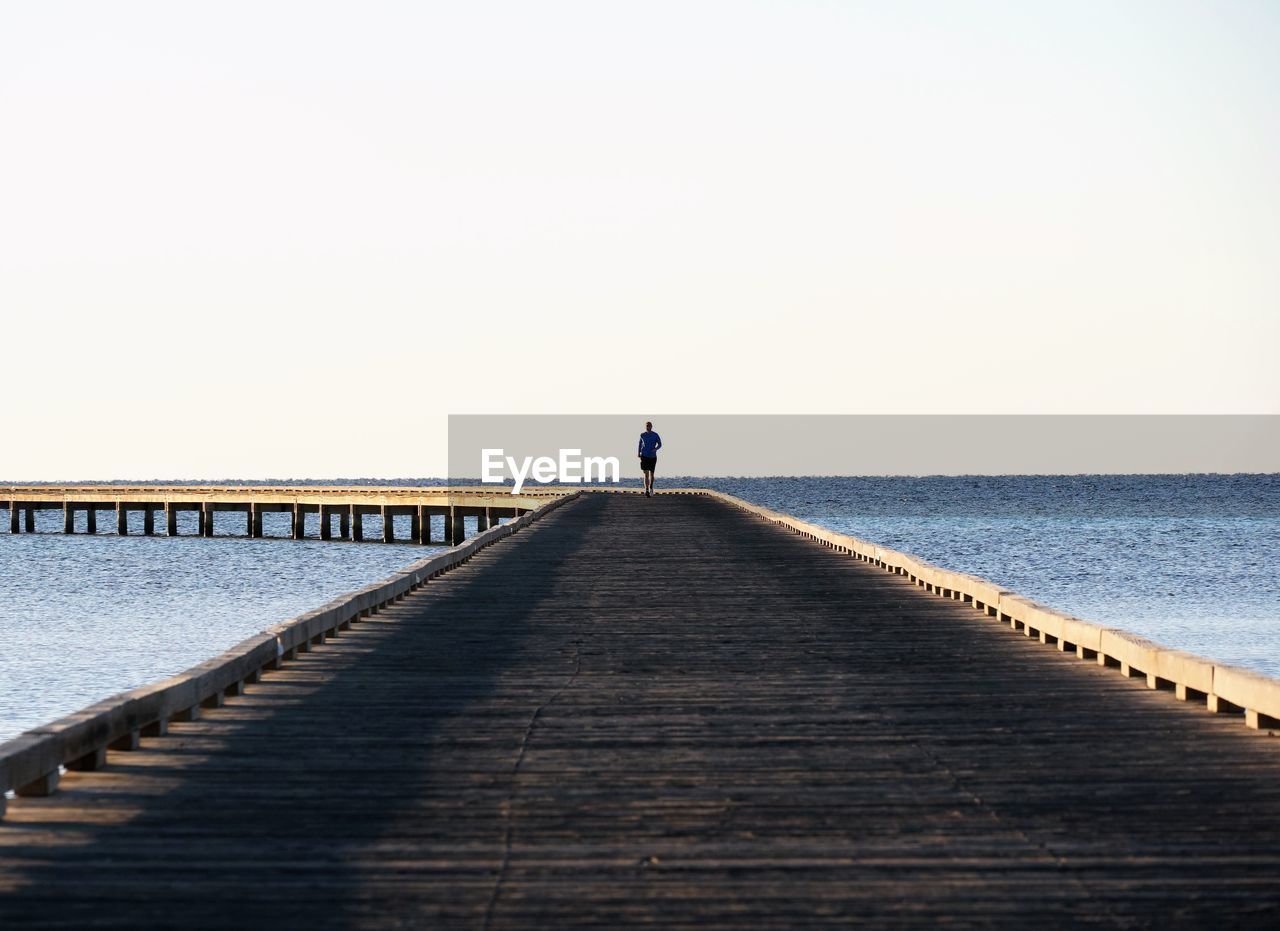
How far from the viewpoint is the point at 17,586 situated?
4269cm

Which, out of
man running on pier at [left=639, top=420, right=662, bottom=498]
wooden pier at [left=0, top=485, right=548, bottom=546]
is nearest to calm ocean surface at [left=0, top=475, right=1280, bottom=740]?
wooden pier at [left=0, top=485, right=548, bottom=546]

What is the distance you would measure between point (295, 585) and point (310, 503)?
22110mm

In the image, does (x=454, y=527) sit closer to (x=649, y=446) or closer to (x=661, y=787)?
(x=649, y=446)

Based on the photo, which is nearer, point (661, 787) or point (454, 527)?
point (661, 787)

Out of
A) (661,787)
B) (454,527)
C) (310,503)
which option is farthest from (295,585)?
(661,787)

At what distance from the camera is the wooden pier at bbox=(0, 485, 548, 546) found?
5631 cm

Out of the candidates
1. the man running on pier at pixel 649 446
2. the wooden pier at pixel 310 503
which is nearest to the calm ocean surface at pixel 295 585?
the wooden pier at pixel 310 503

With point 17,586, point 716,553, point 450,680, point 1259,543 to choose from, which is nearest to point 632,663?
point 450,680

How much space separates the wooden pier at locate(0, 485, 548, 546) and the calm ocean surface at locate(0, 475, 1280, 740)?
1.27 meters

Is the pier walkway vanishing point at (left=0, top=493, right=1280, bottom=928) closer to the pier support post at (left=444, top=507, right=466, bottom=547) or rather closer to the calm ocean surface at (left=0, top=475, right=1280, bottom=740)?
the calm ocean surface at (left=0, top=475, right=1280, bottom=740)

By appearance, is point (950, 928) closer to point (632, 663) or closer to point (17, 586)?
point (632, 663)

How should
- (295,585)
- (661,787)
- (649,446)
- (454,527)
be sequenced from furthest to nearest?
(454,527) → (295,585) → (649,446) → (661,787)

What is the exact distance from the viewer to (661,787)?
275 inches

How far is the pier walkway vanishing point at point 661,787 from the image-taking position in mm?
5301
